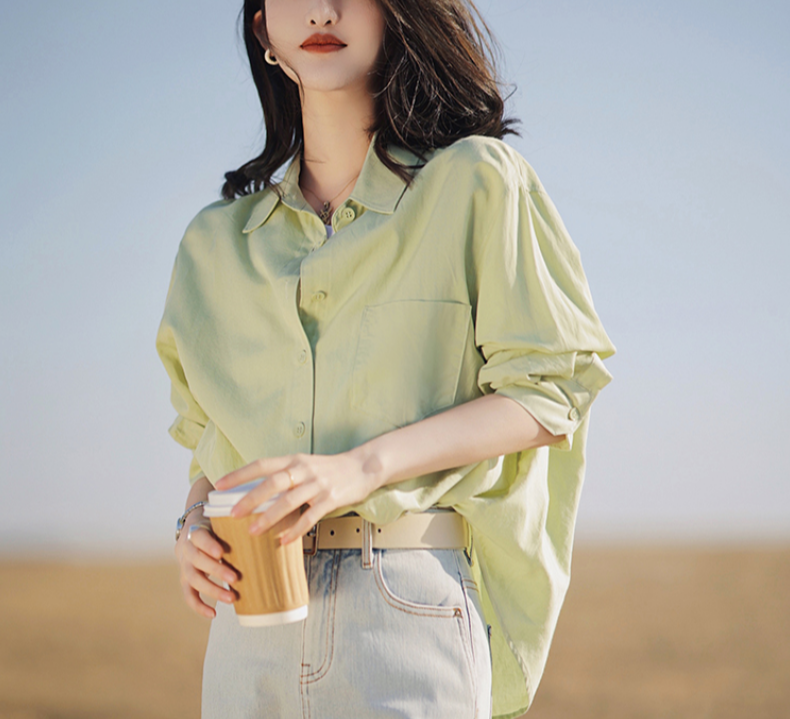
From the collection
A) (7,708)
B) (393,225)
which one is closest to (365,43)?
Answer: (393,225)

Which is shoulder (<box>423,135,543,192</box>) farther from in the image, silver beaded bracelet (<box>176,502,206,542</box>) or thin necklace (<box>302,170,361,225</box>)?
silver beaded bracelet (<box>176,502,206,542</box>)

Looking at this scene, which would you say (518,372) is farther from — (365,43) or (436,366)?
(365,43)

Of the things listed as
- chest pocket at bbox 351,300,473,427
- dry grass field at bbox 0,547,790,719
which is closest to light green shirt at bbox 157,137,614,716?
chest pocket at bbox 351,300,473,427

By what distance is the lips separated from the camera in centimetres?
153

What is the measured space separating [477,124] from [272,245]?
1.48 ft

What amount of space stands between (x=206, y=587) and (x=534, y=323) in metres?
0.64

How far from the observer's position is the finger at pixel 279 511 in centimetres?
109

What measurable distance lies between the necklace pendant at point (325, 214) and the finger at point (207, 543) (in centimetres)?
63

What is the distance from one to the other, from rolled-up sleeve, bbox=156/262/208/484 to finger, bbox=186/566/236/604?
388mm

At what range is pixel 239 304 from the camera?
1.55 m

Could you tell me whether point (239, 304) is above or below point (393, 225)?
below

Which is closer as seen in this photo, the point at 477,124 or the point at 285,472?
the point at 285,472

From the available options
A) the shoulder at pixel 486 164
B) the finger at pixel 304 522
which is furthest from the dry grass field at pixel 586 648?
the finger at pixel 304 522

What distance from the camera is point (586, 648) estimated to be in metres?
11.0
